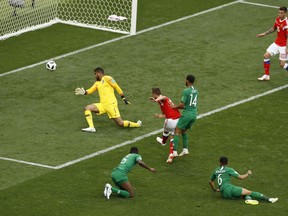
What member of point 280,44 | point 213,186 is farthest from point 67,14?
point 213,186

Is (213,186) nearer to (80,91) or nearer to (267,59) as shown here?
(80,91)

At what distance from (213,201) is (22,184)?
4.38 metres

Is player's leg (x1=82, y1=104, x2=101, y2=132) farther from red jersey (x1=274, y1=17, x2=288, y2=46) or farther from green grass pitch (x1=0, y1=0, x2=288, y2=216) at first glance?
red jersey (x1=274, y1=17, x2=288, y2=46)

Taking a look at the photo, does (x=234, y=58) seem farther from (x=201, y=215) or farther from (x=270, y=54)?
(x=201, y=215)

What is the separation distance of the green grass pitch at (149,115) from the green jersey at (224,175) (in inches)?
15.7

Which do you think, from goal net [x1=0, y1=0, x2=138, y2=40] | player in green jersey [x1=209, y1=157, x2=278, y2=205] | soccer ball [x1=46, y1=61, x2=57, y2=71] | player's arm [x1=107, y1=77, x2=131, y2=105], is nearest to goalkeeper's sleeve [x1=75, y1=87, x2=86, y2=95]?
player's arm [x1=107, y1=77, x2=131, y2=105]

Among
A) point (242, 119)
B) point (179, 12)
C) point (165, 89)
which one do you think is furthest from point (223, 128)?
point (179, 12)

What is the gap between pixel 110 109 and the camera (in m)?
27.8

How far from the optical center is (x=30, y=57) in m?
33.4

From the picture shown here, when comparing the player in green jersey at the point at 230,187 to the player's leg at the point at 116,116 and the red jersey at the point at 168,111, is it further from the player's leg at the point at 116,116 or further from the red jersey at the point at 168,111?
the player's leg at the point at 116,116

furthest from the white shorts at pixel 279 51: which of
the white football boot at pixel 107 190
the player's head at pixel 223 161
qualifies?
the white football boot at pixel 107 190

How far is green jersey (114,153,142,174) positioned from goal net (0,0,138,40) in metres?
11.9

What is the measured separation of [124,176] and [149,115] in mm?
5265

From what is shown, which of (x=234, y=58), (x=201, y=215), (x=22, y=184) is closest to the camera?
(x=201, y=215)
